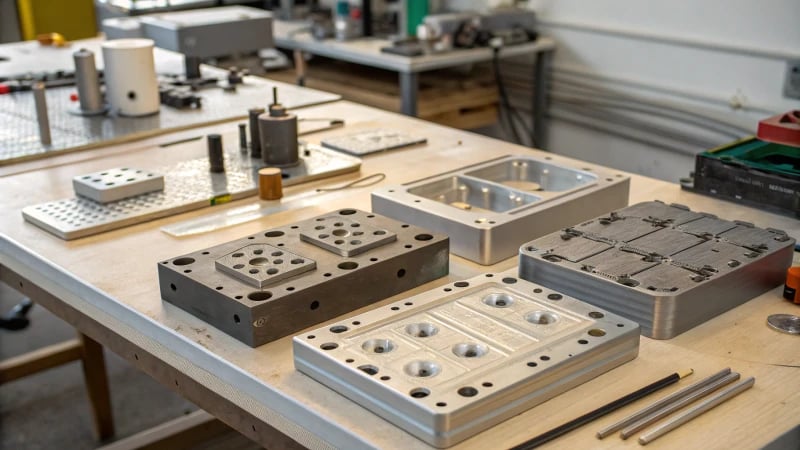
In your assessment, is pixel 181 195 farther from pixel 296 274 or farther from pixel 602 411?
pixel 602 411

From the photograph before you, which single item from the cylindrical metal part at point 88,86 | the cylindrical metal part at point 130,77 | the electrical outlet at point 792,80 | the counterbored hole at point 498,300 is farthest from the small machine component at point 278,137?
the electrical outlet at point 792,80

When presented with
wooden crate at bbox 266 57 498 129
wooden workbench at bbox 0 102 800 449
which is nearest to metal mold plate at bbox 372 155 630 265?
wooden workbench at bbox 0 102 800 449

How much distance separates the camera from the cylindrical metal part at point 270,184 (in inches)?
63.2

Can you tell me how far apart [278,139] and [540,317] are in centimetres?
80

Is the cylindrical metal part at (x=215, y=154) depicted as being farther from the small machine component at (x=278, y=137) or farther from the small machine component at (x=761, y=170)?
the small machine component at (x=761, y=170)

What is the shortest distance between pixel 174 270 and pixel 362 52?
2.36m

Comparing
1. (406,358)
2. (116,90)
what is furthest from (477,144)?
(406,358)

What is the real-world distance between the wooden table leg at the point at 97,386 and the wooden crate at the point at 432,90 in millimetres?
1507

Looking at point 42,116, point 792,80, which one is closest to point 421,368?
point 42,116

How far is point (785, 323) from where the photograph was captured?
1150mm

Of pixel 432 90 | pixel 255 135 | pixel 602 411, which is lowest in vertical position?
pixel 432 90

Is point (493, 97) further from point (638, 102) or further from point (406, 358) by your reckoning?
point (406, 358)

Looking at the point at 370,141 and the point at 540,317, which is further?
the point at 370,141

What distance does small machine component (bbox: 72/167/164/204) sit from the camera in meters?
1.57
